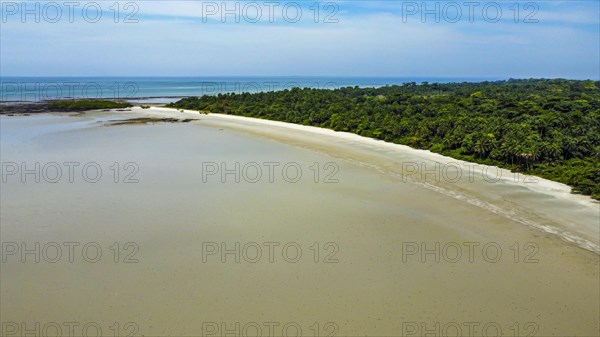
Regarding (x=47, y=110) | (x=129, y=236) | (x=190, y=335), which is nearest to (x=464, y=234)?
(x=190, y=335)

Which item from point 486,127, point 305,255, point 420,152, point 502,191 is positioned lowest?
point 305,255

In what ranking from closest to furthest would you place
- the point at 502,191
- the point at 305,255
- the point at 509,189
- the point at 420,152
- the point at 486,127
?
the point at 305,255 → the point at 502,191 → the point at 509,189 → the point at 486,127 → the point at 420,152

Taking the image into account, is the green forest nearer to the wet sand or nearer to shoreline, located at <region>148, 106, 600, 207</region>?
shoreline, located at <region>148, 106, 600, 207</region>

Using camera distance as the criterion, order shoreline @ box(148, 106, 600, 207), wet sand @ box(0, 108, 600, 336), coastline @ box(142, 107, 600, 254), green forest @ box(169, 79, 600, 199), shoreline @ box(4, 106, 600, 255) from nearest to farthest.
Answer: wet sand @ box(0, 108, 600, 336) → coastline @ box(142, 107, 600, 254) → shoreline @ box(4, 106, 600, 255) → shoreline @ box(148, 106, 600, 207) → green forest @ box(169, 79, 600, 199)

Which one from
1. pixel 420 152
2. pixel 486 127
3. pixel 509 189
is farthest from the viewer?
pixel 420 152

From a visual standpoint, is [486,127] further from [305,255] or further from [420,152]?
[305,255]

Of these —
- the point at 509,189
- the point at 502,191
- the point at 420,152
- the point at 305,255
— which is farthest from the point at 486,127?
the point at 305,255

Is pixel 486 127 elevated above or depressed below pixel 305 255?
above

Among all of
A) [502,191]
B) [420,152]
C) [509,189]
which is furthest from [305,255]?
[420,152]

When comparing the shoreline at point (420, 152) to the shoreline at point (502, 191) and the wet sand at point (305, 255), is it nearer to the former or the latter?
the shoreline at point (502, 191)

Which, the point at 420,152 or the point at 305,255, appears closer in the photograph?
the point at 305,255

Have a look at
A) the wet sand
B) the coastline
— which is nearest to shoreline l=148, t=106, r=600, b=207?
the coastline
